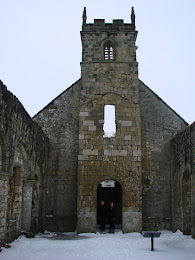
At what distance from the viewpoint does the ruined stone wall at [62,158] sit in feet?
49.1

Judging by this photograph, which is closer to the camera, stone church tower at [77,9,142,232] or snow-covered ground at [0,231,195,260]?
snow-covered ground at [0,231,195,260]

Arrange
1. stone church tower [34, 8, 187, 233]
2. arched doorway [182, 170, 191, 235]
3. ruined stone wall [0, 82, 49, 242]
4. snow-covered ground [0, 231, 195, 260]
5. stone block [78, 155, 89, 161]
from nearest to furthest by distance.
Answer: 1. snow-covered ground [0, 231, 195, 260]
2. ruined stone wall [0, 82, 49, 242]
3. arched doorway [182, 170, 191, 235]
4. stone church tower [34, 8, 187, 233]
5. stone block [78, 155, 89, 161]

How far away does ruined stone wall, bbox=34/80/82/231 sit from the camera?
15.0 meters

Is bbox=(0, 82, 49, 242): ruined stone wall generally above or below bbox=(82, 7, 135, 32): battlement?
below

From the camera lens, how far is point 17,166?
1128 cm

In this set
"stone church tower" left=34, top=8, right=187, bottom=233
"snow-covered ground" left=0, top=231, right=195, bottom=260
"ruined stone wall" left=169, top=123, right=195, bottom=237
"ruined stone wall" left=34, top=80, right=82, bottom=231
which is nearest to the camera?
"snow-covered ground" left=0, top=231, right=195, bottom=260

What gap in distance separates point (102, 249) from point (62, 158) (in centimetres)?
660

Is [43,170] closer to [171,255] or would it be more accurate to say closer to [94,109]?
[94,109]

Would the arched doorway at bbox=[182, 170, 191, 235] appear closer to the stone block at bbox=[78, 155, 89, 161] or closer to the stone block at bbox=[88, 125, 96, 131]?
the stone block at bbox=[78, 155, 89, 161]

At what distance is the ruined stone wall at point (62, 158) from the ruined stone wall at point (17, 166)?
101 cm

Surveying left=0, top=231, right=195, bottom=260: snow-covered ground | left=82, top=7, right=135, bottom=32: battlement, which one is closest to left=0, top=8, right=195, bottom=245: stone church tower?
left=82, top=7, right=135, bottom=32: battlement

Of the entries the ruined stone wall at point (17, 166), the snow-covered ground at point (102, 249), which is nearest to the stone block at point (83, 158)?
the ruined stone wall at point (17, 166)

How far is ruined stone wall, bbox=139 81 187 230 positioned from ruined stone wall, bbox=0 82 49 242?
196 inches

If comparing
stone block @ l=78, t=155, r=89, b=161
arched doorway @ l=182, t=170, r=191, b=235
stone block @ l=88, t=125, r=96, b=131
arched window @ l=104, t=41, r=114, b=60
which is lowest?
arched doorway @ l=182, t=170, r=191, b=235
